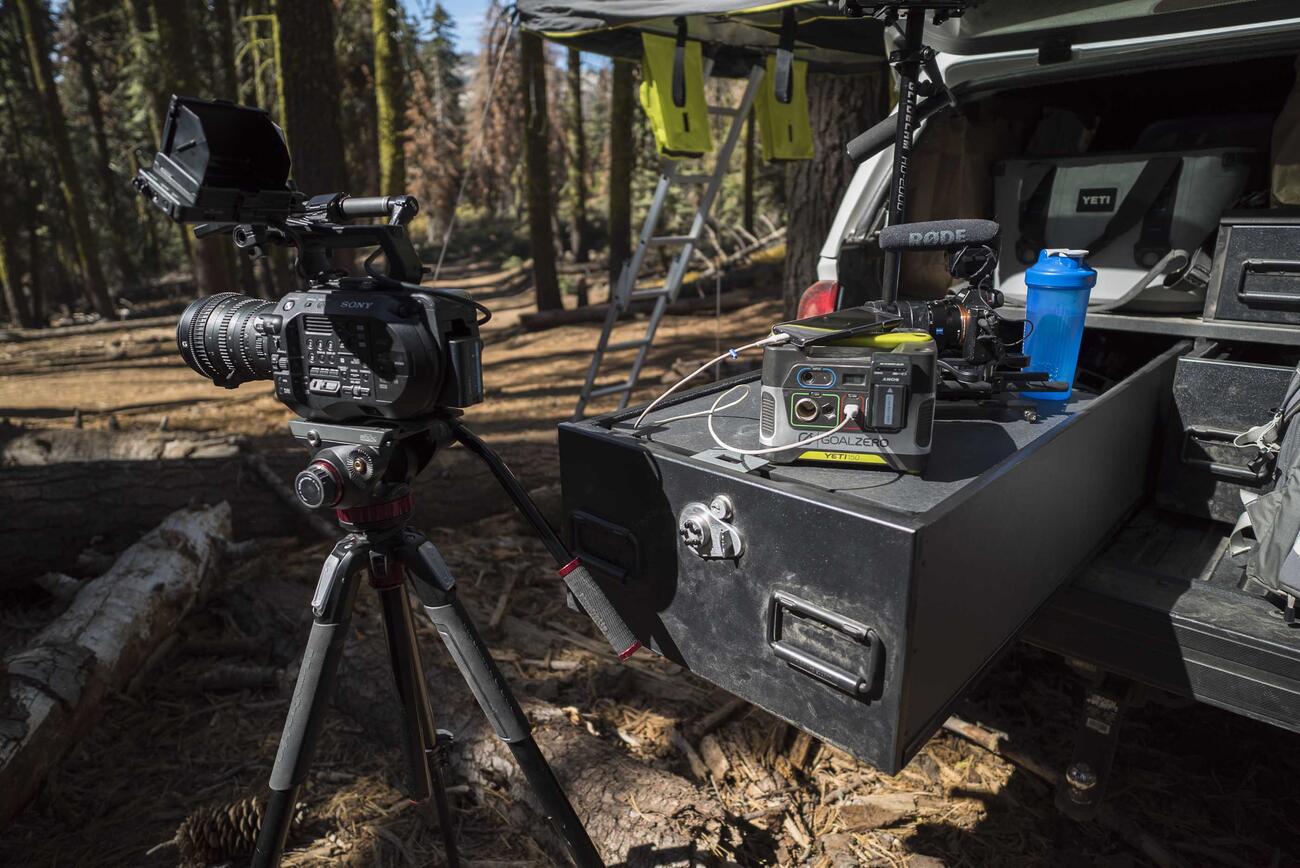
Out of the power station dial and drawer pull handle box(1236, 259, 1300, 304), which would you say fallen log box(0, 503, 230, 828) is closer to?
the power station dial

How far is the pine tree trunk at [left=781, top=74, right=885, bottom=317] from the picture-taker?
20.2 ft

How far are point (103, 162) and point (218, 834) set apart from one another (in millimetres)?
24215

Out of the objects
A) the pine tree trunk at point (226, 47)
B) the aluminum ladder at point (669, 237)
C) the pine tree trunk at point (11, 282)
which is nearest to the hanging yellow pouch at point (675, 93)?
the aluminum ladder at point (669, 237)

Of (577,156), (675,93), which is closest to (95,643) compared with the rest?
(675,93)

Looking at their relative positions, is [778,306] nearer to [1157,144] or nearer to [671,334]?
[671,334]

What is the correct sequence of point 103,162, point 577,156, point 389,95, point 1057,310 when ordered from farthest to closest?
1. point 103,162
2. point 577,156
3. point 389,95
4. point 1057,310

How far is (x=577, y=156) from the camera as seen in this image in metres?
19.5

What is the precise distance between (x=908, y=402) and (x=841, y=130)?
17.6 ft

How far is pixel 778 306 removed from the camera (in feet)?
39.4

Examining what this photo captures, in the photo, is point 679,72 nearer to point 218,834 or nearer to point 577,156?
point 218,834

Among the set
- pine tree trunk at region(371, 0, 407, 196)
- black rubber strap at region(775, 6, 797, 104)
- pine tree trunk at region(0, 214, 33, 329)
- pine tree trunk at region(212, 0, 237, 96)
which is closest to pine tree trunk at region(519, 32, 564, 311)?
pine tree trunk at region(371, 0, 407, 196)

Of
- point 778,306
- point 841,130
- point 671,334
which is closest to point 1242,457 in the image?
point 841,130

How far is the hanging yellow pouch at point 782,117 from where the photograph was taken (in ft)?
18.3

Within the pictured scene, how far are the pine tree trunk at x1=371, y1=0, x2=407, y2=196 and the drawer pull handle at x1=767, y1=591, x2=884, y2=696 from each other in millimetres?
10323
